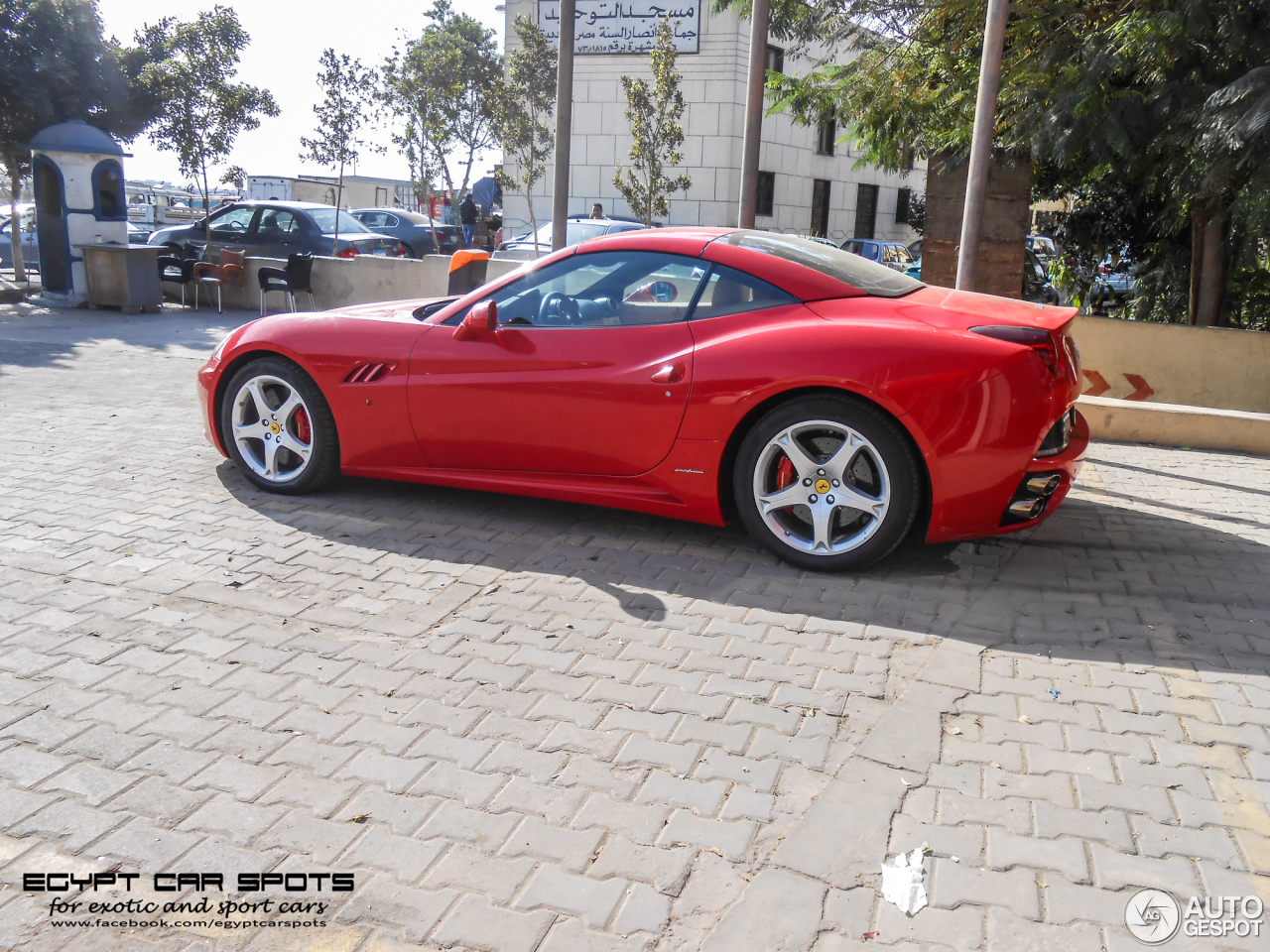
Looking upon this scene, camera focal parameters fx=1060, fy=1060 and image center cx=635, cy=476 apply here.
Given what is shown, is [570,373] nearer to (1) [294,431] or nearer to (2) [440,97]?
(1) [294,431]

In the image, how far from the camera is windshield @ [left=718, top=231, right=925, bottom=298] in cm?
489

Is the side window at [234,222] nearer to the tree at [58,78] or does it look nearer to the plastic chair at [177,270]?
the plastic chair at [177,270]

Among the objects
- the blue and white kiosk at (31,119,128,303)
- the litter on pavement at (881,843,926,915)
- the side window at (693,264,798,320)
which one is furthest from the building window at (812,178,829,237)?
the litter on pavement at (881,843,926,915)

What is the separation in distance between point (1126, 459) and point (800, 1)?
21.2ft

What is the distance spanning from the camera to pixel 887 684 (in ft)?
11.7

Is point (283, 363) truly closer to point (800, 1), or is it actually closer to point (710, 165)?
point (800, 1)

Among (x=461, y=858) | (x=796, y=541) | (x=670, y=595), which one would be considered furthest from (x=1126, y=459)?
(x=461, y=858)

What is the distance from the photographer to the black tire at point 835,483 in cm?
433

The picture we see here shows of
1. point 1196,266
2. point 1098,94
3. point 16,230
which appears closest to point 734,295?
point 1098,94

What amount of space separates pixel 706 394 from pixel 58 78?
16689mm

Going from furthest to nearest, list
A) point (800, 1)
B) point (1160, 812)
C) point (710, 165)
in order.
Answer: point (710, 165) < point (800, 1) < point (1160, 812)

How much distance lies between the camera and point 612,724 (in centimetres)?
325

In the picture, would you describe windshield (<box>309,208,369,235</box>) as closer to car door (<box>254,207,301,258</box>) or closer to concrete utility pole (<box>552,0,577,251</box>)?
car door (<box>254,207,301,258</box>)

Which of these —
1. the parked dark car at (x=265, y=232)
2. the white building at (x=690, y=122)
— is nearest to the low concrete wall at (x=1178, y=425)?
the parked dark car at (x=265, y=232)
